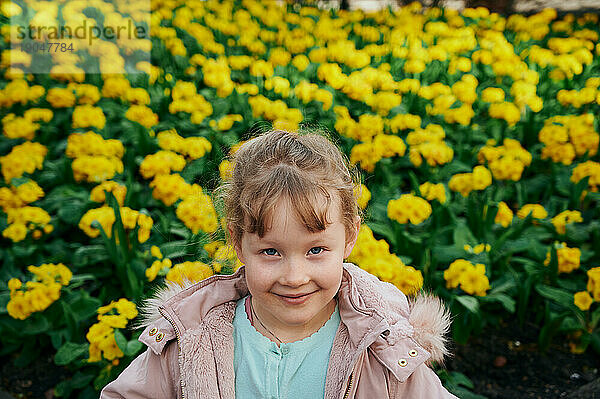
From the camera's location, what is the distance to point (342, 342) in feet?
4.98

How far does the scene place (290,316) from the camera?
144 cm

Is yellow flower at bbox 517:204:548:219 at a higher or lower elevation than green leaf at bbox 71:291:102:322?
higher

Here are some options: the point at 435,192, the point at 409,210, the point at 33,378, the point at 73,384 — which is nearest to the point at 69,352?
the point at 73,384

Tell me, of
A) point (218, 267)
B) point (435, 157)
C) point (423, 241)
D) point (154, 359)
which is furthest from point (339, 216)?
point (435, 157)

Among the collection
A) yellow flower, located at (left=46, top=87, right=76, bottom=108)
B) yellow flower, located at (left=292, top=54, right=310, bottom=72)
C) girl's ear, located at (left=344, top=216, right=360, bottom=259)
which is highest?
yellow flower, located at (left=292, top=54, right=310, bottom=72)

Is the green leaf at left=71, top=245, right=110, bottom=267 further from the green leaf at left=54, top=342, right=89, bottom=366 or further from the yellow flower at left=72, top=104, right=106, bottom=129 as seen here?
the yellow flower at left=72, top=104, right=106, bottom=129

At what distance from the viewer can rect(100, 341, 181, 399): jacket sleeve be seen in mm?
1530

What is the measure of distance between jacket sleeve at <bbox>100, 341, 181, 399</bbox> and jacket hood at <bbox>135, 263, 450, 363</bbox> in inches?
4.0

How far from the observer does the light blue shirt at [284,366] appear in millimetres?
1515

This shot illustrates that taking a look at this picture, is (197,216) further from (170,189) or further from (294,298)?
(294,298)

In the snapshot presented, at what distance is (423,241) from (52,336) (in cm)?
169

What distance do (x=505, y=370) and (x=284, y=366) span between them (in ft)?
4.44

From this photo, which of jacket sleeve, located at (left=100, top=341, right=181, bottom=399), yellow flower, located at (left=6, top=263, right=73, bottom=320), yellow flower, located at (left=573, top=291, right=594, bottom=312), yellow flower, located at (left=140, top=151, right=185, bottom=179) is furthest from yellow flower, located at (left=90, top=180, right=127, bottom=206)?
yellow flower, located at (left=573, top=291, right=594, bottom=312)

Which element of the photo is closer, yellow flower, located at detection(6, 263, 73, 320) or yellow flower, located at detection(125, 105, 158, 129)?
yellow flower, located at detection(6, 263, 73, 320)
